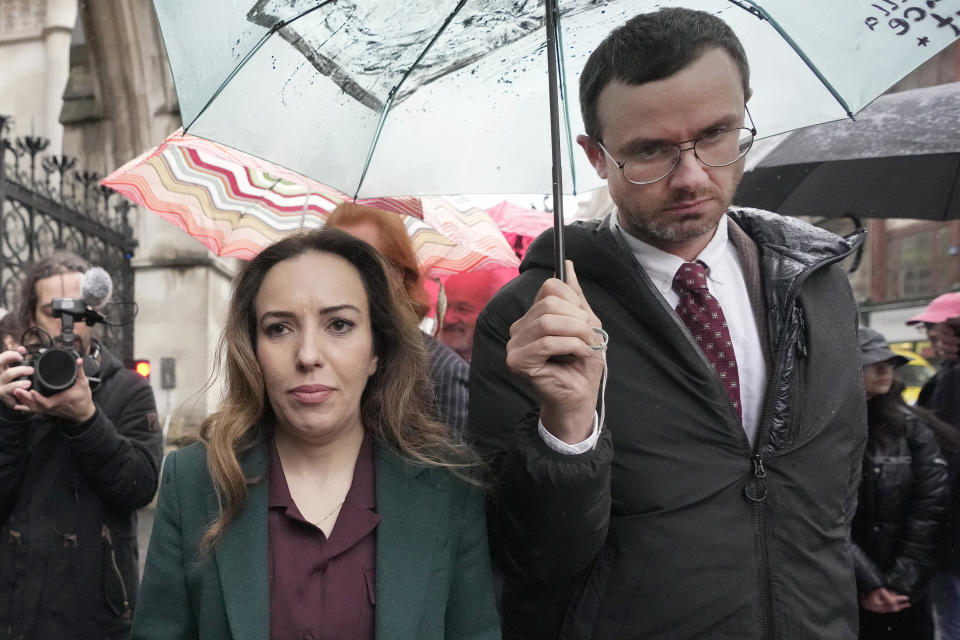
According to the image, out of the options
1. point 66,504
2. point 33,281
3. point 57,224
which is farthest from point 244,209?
point 57,224

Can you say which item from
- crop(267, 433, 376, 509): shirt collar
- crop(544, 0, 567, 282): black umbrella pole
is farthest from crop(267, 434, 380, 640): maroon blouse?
crop(544, 0, 567, 282): black umbrella pole

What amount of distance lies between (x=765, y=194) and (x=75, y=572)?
3.29 meters

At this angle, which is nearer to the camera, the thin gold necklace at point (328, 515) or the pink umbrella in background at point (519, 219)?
the thin gold necklace at point (328, 515)

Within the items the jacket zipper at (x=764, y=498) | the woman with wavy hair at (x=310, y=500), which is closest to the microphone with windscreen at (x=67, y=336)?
the woman with wavy hair at (x=310, y=500)

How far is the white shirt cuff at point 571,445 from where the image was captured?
4.81 feet

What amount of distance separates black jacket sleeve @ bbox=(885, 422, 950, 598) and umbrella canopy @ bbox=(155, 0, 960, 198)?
2.06 metres

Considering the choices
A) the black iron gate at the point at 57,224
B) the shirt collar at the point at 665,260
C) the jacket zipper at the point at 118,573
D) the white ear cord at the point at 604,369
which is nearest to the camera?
the white ear cord at the point at 604,369

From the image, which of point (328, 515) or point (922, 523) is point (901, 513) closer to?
point (922, 523)

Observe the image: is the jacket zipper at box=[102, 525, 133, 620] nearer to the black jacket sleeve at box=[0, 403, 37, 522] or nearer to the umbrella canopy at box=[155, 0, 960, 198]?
the black jacket sleeve at box=[0, 403, 37, 522]

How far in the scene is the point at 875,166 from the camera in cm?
382

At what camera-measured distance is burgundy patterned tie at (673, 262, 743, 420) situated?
67.8 inches

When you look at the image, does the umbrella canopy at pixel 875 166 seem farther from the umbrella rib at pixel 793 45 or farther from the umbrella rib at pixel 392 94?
the umbrella rib at pixel 392 94

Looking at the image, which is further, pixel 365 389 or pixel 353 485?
pixel 365 389

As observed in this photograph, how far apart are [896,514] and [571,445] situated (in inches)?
101
